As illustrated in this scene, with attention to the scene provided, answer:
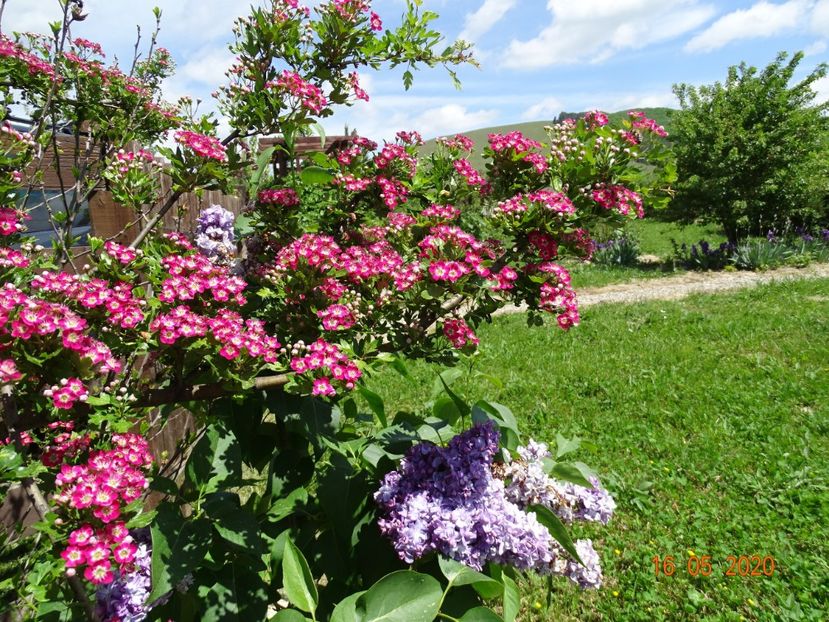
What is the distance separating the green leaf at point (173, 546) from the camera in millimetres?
1280

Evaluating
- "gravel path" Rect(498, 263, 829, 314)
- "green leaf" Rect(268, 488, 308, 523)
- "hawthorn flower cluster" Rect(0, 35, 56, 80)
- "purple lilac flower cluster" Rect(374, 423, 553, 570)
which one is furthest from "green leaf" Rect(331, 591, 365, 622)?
"gravel path" Rect(498, 263, 829, 314)

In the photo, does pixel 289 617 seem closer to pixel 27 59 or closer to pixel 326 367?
pixel 326 367

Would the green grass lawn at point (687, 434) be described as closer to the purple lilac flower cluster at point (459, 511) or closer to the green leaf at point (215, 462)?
the purple lilac flower cluster at point (459, 511)

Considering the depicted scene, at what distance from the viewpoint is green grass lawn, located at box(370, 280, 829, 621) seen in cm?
261

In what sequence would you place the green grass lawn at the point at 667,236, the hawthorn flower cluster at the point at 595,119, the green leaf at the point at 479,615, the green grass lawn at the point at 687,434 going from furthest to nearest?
1. the green grass lawn at the point at 667,236
2. the green grass lawn at the point at 687,434
3. the hawthorn flower cluster at the point at 595,119
4. the green leaf at the point at 479,615

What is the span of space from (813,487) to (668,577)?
1335 mm

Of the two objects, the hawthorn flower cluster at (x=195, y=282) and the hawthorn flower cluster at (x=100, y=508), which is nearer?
the hawthorn flower cluster at (x=100, y=508)

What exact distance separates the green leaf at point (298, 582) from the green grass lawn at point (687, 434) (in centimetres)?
138

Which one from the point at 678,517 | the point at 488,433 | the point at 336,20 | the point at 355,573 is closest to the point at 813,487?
the point at 678,517

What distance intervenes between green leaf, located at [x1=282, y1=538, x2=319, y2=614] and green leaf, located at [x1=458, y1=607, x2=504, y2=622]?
38 cm

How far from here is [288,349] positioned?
147 centimetres

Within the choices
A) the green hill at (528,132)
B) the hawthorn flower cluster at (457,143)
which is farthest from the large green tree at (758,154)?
the hawthorn flower cluster at (457,143)

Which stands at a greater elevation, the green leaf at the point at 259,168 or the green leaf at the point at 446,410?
the green leaf at the point at 259,168

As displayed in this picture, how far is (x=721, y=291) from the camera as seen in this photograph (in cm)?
830
